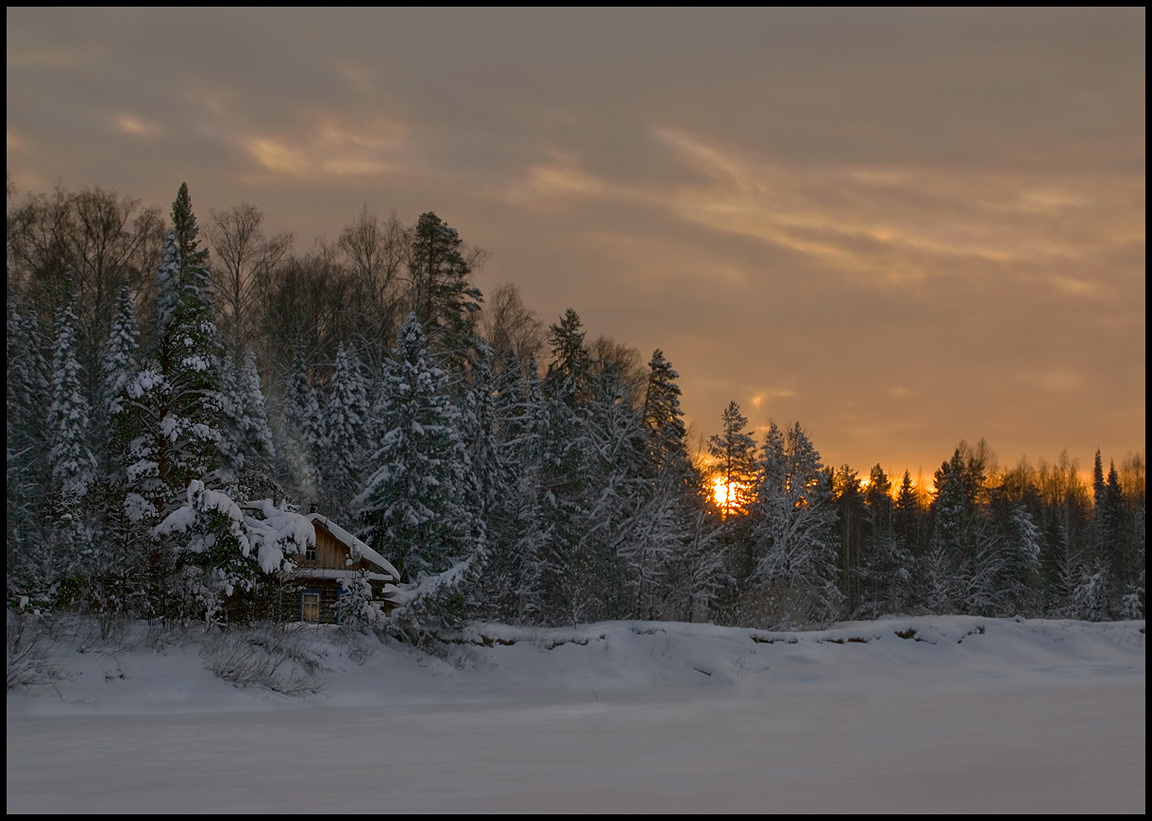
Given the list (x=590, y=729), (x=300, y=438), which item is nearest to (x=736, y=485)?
(x=300, y=438)

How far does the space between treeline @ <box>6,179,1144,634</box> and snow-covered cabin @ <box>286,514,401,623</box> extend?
73 centimetres

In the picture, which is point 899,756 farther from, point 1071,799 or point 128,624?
point 128,624

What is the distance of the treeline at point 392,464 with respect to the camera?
29141mm

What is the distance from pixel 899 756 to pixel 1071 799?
164 inches

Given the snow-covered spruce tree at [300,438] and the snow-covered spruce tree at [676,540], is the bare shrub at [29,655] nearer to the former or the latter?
the snow-covered spruce tree at [300,438]

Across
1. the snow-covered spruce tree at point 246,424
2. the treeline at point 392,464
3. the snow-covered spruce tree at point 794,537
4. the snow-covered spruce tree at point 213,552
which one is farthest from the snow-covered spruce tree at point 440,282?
the snow-covered spruce tree at point 213,552

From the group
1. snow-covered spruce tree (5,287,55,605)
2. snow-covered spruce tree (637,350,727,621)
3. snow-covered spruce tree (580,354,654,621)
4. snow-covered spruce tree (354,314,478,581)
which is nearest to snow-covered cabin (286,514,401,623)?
snow-covered spruce tree (354,314,478,581)

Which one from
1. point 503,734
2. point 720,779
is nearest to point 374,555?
point 503,734

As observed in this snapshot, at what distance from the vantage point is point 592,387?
2120 inches

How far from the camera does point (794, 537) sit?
59.0 m

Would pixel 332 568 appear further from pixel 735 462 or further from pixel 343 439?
pixel 735 462

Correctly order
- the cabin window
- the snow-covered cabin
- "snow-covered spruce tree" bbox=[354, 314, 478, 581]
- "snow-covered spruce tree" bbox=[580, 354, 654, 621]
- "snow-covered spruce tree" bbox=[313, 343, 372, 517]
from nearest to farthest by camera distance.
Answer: "snow-covered spruce tree" bbox=[354, 314, 478, 581] < the snow-covered cabin < the cabin window < "snow-covered spruce tree" bbox=[580, 354, 654, 621] < "snow-covered spruce tree" bbox=[313, 343, 372, 517]

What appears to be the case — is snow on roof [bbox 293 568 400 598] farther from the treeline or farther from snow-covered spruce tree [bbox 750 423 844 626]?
snow-covered spruce tree [bbox 750 423 844 626]

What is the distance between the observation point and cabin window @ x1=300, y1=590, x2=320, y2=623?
134ft
